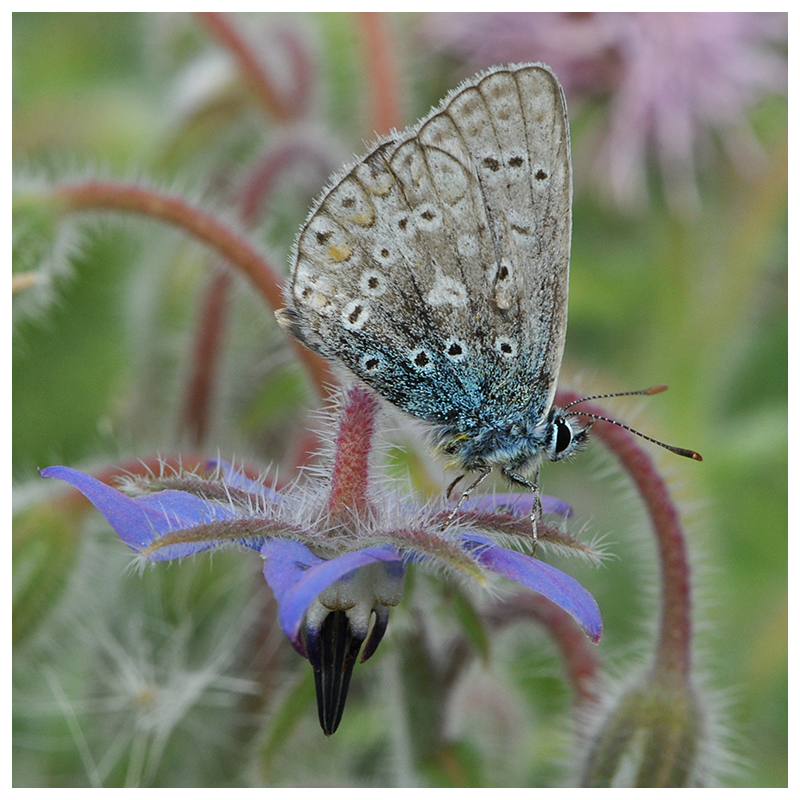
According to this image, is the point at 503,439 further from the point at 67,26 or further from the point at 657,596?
the point at 67,26

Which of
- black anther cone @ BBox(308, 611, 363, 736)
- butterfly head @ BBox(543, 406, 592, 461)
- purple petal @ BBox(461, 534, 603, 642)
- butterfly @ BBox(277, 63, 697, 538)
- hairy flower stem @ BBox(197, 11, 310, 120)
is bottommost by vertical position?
black anther cone @ BBox(308, 611, 363, 736)

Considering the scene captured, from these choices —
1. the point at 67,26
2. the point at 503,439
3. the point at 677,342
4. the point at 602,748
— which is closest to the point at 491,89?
the point at 503,439

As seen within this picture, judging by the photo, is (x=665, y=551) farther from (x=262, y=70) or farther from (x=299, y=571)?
(x=262, y=70)

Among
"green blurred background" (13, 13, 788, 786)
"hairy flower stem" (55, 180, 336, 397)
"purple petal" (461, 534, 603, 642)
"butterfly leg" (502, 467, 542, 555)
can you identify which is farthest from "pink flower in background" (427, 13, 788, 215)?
"purple petal" (461, 534, 603, 642)

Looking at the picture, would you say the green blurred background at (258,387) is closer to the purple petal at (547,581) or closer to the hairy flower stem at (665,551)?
the hairy flower stem at (665,551)

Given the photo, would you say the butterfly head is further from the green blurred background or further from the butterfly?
the green blurred background

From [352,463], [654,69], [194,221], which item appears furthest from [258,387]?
[654,69]
